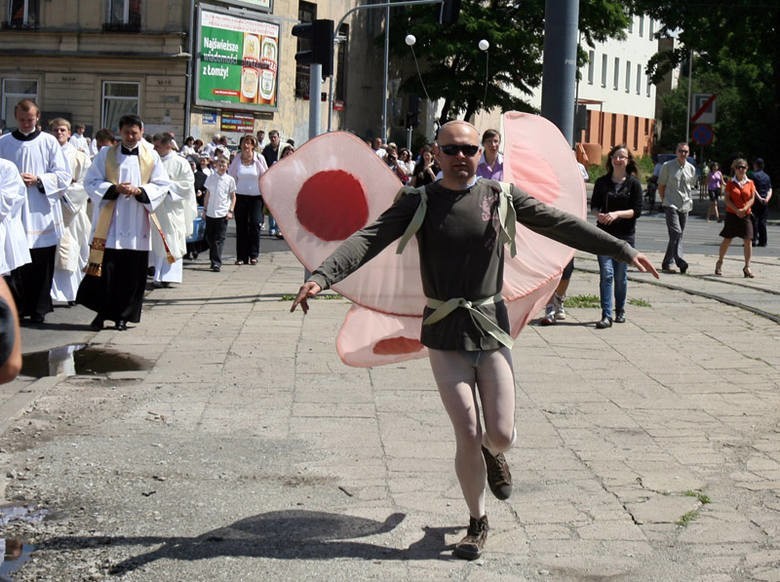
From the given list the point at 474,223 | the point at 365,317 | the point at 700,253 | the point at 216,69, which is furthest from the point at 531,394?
the point at 216,69

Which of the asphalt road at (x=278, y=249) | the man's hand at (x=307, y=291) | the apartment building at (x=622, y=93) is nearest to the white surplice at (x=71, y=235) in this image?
the asphalt road at (x=278, y=249)

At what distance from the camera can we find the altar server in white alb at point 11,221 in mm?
10539

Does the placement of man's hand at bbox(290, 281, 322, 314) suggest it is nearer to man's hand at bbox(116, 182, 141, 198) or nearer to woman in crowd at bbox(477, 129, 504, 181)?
man's hand at bbox(116, 182, 141, 198)

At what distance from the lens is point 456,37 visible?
53250 mm

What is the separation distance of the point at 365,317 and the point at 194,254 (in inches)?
538

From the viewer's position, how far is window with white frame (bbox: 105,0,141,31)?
42844 millimetres

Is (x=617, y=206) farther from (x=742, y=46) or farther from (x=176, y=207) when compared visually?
(x=742, y=46)

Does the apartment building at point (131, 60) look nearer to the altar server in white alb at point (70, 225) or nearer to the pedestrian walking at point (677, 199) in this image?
the pedestrian walking at point (677, 199)

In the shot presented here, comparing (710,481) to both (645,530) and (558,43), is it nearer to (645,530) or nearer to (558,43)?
(645,530)

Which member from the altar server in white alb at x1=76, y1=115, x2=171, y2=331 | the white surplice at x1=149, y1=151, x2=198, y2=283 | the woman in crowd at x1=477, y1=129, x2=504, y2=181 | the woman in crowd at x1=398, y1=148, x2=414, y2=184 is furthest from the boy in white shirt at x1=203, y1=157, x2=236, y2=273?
the woman in crowd at x1=398, y1=148, x2=414, y2=184

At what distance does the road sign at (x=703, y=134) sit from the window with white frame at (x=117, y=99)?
18632mm

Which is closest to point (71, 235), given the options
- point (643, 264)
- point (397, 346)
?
point (397, 346)

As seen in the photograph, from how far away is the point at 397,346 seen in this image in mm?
6418

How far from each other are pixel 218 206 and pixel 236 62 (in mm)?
27546
